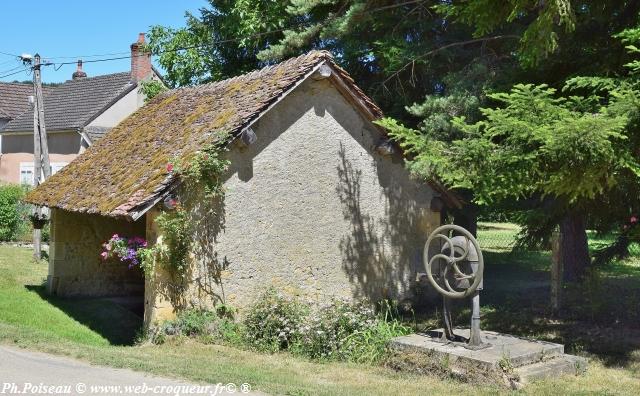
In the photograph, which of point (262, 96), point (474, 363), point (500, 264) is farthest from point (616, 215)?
point (500, 264)

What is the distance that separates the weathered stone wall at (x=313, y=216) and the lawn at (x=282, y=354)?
1.46 metres

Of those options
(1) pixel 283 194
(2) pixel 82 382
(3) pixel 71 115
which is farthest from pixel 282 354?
(3) pixel 71 115

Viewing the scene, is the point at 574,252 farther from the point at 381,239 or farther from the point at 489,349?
the point at 489,349

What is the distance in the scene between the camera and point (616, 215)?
1220 cm

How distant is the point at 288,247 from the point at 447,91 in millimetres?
4075

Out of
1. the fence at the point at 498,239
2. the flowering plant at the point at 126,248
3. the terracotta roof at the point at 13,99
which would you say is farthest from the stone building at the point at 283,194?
the terracotta roof at the point at 13,99

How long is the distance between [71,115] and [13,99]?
8.56 meters

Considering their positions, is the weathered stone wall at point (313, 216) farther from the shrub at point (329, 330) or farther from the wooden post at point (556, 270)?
the wooden post at point (556, 270)

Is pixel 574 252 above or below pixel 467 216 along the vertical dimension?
below

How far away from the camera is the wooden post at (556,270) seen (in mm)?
12164

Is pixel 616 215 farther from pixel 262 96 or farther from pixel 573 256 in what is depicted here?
pixel 262 96

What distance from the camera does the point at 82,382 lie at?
7238mm

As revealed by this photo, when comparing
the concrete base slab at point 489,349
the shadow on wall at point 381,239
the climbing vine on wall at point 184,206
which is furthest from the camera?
the shadow on wall at point 381,239

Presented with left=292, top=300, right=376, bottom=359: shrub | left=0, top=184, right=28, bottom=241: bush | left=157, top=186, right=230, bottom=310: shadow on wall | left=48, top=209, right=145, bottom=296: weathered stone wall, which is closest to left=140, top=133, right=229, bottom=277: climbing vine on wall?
left=157, top=186, right=230, bottom=310: shadow on wall
